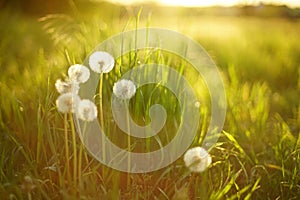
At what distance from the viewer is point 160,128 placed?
5.51 ft

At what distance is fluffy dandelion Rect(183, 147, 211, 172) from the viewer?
1.33 meters

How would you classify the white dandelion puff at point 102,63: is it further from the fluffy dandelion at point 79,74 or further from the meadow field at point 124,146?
the meadow field at point 124,146

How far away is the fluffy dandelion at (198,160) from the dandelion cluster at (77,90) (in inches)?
10.4

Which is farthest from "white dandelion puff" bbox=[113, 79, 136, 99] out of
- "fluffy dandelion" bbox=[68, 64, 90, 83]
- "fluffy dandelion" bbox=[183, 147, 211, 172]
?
"fluffy dandelion" bbox=[183, 147, 211, 172]

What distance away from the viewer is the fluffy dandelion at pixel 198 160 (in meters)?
1.33

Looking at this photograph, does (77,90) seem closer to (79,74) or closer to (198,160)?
(79,74)

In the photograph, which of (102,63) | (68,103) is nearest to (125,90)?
(102,63)

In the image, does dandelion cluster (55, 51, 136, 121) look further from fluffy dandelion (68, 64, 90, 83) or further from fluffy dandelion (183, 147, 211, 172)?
fluffy dandelion (183, 147, 211, 172)

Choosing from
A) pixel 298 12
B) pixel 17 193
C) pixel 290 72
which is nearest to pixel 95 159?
pixel 17 193

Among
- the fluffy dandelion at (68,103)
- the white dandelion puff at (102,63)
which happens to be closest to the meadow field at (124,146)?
the fluffy dandelion at (68,103)

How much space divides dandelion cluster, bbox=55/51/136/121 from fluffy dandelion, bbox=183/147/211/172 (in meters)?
0.26

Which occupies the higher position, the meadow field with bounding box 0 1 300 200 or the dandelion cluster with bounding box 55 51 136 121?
the dandelion cluster with bounding box 55 51 136 121

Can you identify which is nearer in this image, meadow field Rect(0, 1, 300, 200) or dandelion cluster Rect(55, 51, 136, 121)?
dandelion cluster Rect(55, 51, 136, 121)

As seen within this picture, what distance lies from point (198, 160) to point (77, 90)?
0.39m
